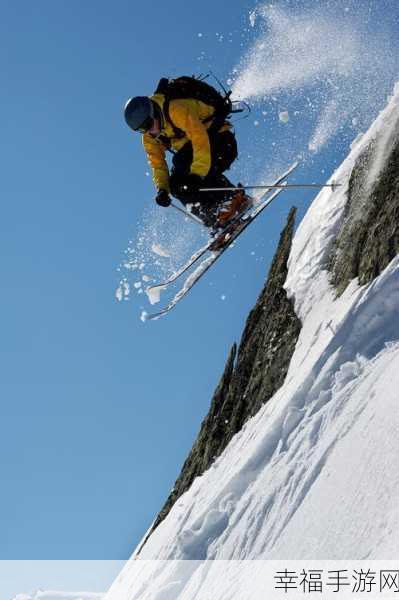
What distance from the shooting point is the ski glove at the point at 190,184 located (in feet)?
34.2

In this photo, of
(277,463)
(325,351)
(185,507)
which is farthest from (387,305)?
(185,507)

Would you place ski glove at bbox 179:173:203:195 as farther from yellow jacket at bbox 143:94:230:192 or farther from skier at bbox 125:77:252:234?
yellow jacket at bbox 143:94:230:192

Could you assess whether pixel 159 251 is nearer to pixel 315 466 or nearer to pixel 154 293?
pixel 154 293

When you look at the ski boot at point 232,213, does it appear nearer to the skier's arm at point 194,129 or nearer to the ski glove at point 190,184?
the ski glove at point 190,184

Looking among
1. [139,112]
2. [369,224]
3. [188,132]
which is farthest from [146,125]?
[369,224]

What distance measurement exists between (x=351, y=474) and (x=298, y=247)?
5.87m

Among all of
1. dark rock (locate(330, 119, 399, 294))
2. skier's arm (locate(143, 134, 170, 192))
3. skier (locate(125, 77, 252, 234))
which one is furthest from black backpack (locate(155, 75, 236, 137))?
dark rock (locate(330, 119, 399, 294))

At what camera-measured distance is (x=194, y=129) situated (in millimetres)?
9914

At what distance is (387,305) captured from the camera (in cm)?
720

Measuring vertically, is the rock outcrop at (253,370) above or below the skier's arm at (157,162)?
below

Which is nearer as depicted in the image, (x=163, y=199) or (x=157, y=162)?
(x=163, y=199)

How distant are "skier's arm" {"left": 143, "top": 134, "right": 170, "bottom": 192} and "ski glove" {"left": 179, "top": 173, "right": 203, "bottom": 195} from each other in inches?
8.5

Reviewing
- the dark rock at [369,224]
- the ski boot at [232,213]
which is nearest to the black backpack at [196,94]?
the ski boot at [232,213]

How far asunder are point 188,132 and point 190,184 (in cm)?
81
